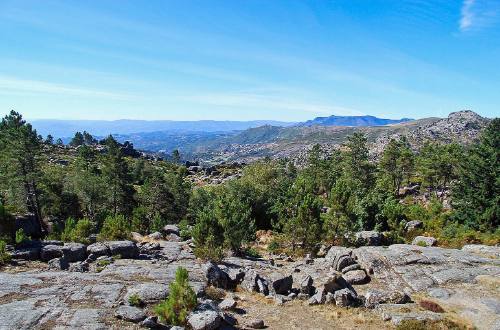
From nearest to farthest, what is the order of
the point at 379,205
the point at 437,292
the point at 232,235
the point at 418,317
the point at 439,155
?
1. the point at 418,317
2. the point at 437,292
3. the point at 232,235
4. the point at 379,205
5. the point at 439,155

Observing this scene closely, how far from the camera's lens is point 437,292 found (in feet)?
86.3

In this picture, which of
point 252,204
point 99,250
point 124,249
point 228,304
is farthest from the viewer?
point 252,204

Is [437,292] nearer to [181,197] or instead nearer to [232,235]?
[232,235]

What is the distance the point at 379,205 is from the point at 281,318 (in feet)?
119

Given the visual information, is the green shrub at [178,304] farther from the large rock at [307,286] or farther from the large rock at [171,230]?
the large rock at [171,230]

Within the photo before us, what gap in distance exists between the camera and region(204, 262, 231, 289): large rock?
26.8 meters

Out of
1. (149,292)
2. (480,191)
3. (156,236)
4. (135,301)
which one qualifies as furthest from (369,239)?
(135,301)

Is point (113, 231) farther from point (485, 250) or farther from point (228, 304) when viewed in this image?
point (485, 250)

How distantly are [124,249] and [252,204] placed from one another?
3532cm

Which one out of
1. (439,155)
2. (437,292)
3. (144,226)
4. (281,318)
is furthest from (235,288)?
(439,155)

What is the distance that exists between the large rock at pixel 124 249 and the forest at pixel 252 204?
214 inches

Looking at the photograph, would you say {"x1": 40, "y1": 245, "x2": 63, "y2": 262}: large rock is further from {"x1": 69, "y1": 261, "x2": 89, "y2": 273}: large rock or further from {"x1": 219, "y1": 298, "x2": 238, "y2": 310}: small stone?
{"x1": 219, "y1": 298, "x2": 238, "y2": 310}: small stone

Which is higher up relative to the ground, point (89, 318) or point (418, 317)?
point (89, 318)

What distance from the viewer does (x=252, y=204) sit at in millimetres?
66938
